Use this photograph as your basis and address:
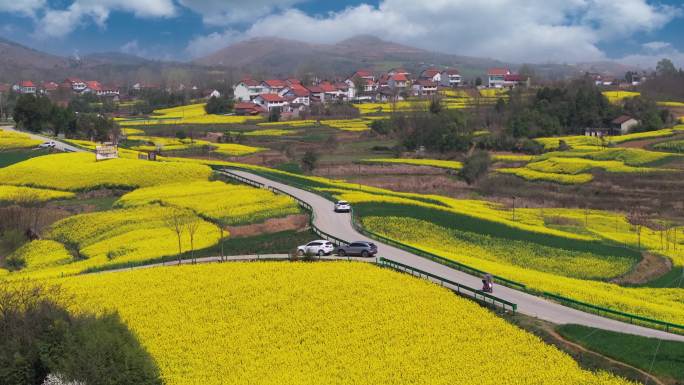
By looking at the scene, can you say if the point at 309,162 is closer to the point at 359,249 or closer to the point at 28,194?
the point at 28,194

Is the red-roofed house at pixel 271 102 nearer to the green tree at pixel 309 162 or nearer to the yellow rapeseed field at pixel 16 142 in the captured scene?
the yellow rapeseed field at pixel 16 142

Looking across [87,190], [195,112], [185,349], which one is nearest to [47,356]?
[185,349]

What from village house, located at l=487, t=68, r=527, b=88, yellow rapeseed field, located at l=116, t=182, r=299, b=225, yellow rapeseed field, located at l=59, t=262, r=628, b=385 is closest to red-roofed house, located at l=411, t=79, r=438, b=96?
village house, located at l=487, t=68, r=527, b=88

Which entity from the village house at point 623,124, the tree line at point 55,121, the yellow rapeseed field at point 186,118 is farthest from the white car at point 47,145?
the village house at point 623,124

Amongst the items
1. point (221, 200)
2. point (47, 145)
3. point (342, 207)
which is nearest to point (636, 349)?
point (342, 207)

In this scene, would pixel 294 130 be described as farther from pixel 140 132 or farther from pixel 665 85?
pixel 665 85

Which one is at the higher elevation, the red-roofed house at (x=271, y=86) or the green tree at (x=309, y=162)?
the red-roofed house at (x=271, y=86)

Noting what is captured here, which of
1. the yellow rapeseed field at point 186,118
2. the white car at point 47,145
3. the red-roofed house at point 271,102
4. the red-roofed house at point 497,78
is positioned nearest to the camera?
the white car at point 47,145
